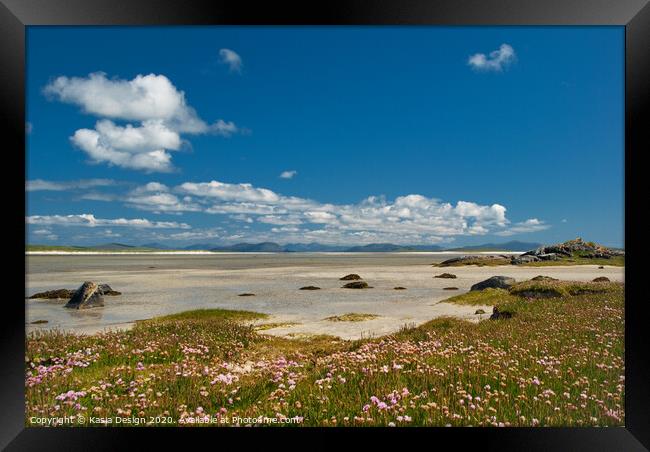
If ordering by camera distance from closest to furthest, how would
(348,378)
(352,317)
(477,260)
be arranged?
(348,378), (352,317), (477,260)

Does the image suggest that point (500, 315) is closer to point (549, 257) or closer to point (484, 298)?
point (484, 298)

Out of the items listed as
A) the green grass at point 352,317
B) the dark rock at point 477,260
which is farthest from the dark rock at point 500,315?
the dark rock at point 477,260

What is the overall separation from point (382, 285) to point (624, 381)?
12639mm

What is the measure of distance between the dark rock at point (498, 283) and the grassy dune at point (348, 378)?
4.98 m

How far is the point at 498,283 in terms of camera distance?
41.0 ft

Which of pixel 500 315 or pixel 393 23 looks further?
pixel 500 315

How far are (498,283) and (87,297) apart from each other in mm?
13976

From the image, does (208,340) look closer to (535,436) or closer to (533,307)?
(535,436)

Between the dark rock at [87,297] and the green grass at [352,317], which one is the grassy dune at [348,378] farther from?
the dark rock at [87,297]

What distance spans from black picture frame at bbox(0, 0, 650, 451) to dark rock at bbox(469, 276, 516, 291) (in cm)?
751

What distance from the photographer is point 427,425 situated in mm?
4660

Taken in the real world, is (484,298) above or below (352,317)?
above

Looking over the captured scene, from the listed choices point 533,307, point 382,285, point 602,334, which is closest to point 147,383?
point 602,334

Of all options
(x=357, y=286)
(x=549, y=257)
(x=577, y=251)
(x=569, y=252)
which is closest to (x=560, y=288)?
(x=577, y=251)
